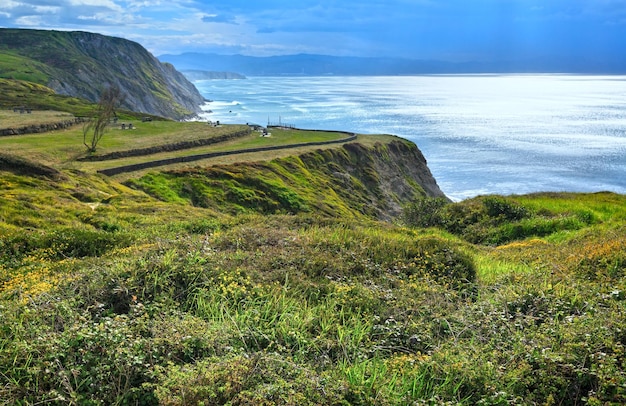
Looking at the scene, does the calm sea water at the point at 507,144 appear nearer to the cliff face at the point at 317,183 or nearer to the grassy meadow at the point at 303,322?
the cliff face at the point at 317,183

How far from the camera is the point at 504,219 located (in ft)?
93.4

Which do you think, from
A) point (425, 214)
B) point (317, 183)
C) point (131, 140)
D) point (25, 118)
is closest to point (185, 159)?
point (131, 140)

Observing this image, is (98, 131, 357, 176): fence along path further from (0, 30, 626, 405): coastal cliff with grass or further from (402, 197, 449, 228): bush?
(0, 30, 626, 405): coastal cliff with grass

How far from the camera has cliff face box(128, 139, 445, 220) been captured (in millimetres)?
48438

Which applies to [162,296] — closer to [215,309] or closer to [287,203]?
[215,309]

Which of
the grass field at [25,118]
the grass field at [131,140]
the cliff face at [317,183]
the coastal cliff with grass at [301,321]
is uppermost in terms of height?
the grass field at [25,118]

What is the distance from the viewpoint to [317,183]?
6353 centimetres

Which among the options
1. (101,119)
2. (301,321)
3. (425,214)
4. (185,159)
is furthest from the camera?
(185,159)

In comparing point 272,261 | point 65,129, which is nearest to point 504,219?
point 272,261

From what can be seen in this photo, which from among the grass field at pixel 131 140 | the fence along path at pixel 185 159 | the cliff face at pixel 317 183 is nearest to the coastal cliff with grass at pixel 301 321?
the cliff face at pixel 317 183

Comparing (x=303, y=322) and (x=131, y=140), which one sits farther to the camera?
(x=131, y=140)

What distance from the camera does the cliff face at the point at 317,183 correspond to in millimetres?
48438

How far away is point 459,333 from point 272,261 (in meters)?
4.49

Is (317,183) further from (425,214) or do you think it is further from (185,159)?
(425,214)
